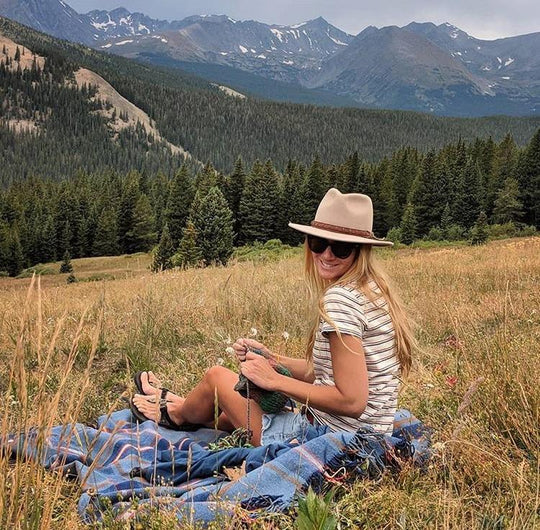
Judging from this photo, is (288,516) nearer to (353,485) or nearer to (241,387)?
(353,485)

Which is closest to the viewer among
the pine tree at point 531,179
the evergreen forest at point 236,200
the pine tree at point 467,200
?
the evergreen forest at point 236,200

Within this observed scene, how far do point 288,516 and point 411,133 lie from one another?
200 meters

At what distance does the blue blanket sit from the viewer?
2.09m

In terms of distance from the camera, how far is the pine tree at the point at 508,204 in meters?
44.9

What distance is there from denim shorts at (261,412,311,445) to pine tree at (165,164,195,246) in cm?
5152

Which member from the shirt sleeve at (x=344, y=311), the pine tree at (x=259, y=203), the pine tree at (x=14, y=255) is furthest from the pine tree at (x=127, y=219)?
the shirt sleeve at (x=344, y=311)

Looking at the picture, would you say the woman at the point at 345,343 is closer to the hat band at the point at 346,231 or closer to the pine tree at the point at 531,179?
the hat band at the point at 346,231

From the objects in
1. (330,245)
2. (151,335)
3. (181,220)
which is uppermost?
(330,245)

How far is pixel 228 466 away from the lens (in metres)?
2.70

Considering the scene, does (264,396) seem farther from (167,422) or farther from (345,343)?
(167,422)

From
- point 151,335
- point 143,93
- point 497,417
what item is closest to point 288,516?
point 497,417

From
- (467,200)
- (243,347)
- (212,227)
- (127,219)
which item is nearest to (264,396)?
(243,347)

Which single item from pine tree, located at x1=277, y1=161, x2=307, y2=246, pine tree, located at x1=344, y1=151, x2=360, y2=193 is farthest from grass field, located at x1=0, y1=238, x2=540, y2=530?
pine tree, located at x1=344, y1=151, x2=360, y2=193

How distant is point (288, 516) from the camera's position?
6.73 ft
